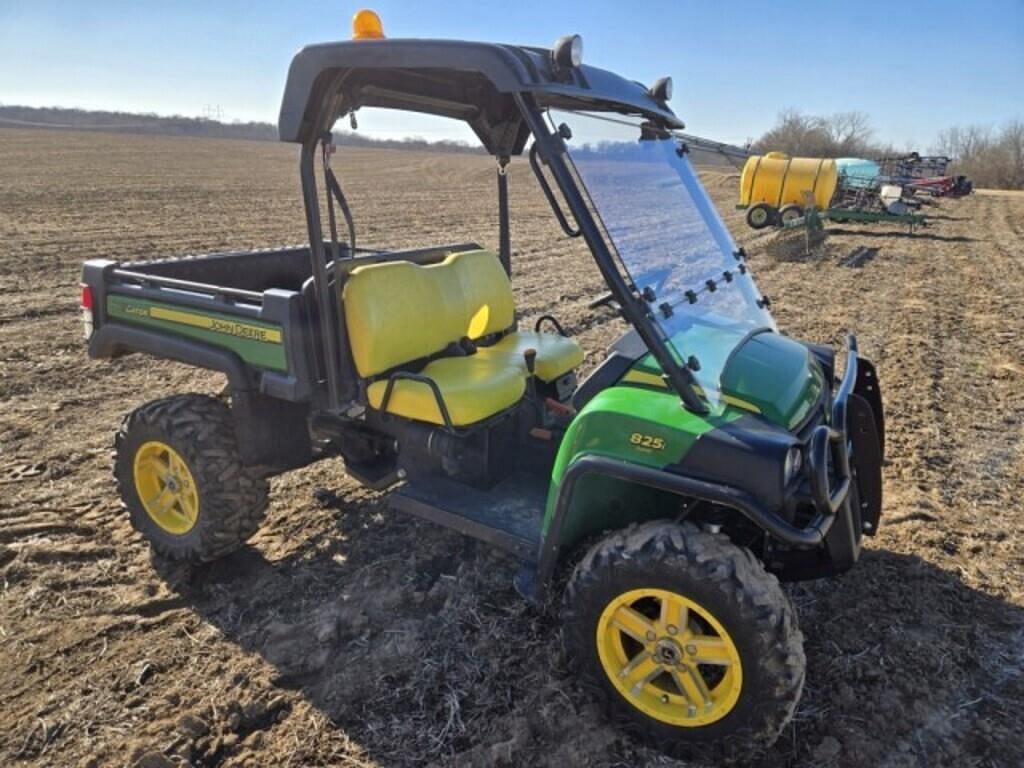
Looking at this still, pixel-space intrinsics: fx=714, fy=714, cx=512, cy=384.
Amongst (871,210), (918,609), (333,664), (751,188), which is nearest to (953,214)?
(871,210)

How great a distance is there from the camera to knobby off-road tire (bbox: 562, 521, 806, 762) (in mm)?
2139

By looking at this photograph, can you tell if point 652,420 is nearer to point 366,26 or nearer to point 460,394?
point 460,394

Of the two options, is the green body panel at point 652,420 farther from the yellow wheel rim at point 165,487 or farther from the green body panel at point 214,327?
the yellow wheel rim at point 165,487

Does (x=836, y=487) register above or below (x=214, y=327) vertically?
below

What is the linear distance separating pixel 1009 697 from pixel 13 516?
15.4 feet

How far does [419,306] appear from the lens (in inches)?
136

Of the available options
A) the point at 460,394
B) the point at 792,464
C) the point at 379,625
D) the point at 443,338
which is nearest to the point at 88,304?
the point at 443,338

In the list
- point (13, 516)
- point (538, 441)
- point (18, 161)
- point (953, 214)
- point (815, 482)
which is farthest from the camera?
point (18, 161)

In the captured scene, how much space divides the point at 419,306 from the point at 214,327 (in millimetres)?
963

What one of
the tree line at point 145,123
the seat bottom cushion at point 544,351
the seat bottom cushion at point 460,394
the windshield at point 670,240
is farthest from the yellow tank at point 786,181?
the tree line at point 145,123

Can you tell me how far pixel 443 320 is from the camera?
362 cm

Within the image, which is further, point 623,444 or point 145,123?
point 145,123

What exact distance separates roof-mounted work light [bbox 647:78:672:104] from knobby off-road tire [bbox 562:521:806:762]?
180 centimetres

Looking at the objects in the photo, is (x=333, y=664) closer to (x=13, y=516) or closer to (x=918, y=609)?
(x=13, y=516)
